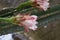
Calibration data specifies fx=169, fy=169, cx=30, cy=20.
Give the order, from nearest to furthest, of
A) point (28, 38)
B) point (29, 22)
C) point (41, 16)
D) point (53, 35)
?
point (29, 22) < point (41, 16) < point (28, 38) < point (53, 35)

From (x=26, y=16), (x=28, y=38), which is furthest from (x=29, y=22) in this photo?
(x=28, y=38)

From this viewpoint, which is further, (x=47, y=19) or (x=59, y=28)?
(x=59, y=28)

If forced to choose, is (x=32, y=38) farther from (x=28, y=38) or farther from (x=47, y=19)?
(x=47, y=19)

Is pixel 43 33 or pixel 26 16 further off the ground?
pixel 26 16

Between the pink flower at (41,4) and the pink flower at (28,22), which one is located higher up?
the pink flower at (41,4)

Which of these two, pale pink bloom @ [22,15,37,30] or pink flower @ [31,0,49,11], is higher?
pink flower @ [31,0,49,11]

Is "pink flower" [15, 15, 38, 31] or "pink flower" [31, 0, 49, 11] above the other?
"pink flower" [31, 0, 49, 11]

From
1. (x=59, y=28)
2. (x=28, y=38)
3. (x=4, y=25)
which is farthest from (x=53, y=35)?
(x=4, y=25)

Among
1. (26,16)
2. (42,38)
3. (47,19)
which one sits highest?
(26,16)

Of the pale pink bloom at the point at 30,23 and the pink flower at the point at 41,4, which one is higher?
the pink flower at the point at 41,4

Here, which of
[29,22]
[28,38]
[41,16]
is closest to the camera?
[29,22]
